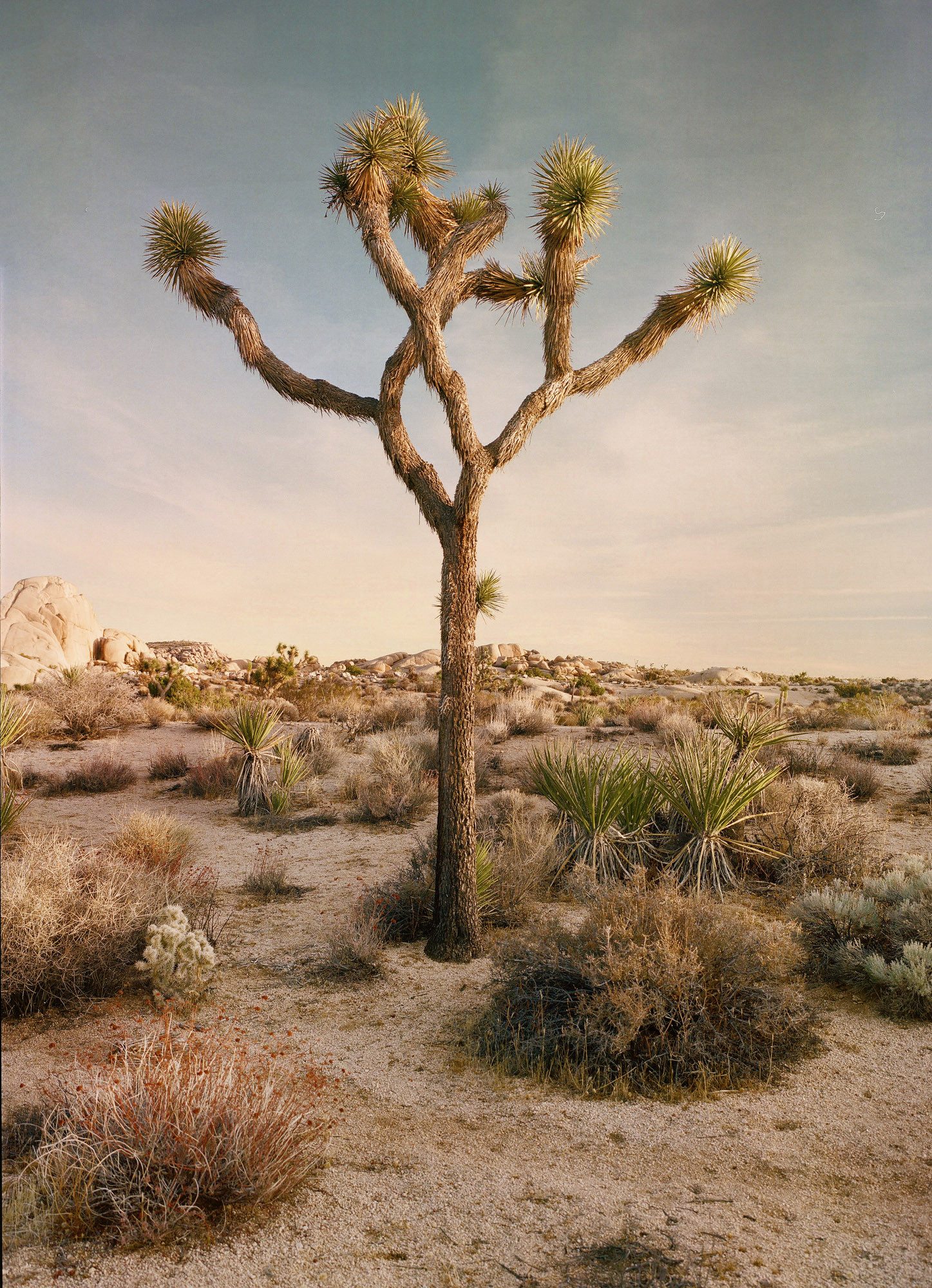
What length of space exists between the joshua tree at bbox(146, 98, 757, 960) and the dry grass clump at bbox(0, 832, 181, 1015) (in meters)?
2.67

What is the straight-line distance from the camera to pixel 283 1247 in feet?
10.8

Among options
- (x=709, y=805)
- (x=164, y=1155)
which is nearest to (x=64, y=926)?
(x=164, y=1155)

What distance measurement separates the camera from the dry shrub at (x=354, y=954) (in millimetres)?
6770

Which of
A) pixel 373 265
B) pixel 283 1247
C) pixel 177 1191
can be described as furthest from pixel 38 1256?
pixel 373 265

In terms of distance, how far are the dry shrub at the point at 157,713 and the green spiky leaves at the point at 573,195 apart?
1611cm

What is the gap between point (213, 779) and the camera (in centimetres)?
1412

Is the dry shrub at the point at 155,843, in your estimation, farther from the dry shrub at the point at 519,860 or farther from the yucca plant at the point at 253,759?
the dry shrub at the point at 519,860

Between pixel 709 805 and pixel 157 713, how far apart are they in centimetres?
1623

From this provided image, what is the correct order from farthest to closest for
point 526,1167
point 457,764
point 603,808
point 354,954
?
point 603,808, point 457,764, point 354,954, point 526,1167

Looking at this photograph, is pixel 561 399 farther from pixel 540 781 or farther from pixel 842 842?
pixel 842 842

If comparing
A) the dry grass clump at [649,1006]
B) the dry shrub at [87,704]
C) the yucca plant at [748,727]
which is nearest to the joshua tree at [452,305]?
the dry grass clump at [649,1006]

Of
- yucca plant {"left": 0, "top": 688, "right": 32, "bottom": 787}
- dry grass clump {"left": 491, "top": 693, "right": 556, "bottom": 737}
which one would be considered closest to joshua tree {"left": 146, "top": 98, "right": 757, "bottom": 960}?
yucca plant {"left": 0, "top": 688, "right": 32, "bottom": 787}

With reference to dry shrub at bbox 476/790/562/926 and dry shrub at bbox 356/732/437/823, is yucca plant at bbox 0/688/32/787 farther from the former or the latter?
dry shrub at bbox 476/790/562/926

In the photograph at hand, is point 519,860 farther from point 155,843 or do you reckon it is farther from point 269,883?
point 155,843
